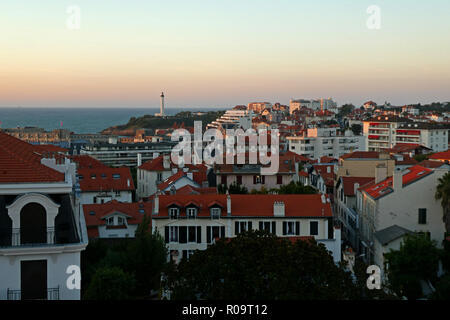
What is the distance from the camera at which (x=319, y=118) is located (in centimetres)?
19200

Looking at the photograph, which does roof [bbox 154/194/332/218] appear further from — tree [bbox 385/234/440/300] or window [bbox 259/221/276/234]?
tree [bbox 385/234/440/300]

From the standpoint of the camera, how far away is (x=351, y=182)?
4488 cm

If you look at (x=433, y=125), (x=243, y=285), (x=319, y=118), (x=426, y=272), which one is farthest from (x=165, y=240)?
(x=319, y=118)

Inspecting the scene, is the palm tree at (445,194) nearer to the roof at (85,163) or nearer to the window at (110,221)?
the window at (110,221)

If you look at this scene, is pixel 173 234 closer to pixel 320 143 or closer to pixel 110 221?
pixel 110 221

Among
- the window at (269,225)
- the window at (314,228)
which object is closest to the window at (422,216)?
the window at (314,228)

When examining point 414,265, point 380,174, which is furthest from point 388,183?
point 414,265

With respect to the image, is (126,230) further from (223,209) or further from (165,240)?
(223,209)

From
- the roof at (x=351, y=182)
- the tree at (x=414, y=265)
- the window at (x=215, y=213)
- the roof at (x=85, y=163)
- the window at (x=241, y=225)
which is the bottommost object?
the tree at (x=414, y=265)

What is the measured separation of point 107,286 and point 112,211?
14990 millimetres

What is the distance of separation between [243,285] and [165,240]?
15.4 meters

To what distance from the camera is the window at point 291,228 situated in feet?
107

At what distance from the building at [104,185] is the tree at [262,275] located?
105ft

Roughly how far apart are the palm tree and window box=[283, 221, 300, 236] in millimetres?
7978
